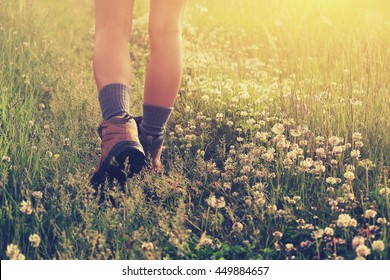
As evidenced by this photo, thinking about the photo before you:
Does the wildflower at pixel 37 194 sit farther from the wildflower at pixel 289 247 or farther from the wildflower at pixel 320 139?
the wildflower at pixel 320 139

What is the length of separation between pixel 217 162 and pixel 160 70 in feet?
2.22

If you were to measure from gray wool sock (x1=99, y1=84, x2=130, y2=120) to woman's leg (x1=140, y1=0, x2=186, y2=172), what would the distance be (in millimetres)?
196

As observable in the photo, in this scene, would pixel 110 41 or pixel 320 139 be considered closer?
pixel 110 41

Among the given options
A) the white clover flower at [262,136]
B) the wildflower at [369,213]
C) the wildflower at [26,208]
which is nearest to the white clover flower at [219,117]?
the white clover flower at [262,136]

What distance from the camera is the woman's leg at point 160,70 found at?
3322 millimetres

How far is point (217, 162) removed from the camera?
3.75 m

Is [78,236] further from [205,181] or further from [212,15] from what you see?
[212,15]

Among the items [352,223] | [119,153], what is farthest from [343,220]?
[119,153]

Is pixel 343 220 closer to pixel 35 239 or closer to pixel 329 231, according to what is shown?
pixel 329 231

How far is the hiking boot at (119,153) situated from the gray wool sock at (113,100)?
5 cm

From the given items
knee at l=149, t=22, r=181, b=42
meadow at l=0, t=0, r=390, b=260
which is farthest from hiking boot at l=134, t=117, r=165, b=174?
knee at l=149, t=22, r=181, b=42

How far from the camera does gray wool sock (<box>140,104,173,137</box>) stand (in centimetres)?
350

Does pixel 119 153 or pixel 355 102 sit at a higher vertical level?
pixel 355 102

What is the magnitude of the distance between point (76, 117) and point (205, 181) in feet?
4.02
